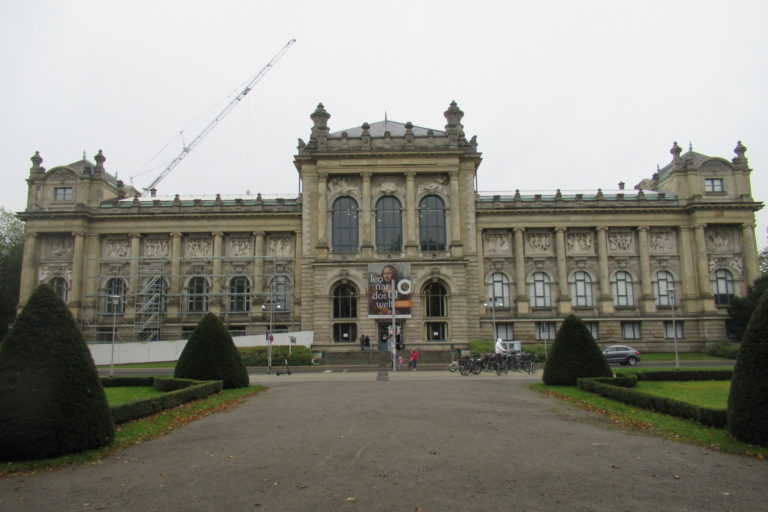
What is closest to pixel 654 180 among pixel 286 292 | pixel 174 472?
pixel 286 292

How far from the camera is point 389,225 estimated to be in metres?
59.7

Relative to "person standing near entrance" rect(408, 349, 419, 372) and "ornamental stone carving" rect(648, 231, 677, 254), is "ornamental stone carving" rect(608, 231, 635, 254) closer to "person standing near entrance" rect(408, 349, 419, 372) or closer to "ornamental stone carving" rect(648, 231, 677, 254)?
"ornamental stone carving" rect(648, 231, 677, 254)

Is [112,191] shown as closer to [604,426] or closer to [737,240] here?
[604,426]

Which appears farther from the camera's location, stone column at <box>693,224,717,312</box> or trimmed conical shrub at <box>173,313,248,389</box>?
stone column at <box>693,224,717,312</box>

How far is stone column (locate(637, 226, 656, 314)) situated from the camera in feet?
199

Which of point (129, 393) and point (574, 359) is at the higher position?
point (574, 359)

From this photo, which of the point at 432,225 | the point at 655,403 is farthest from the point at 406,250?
the point at 655,403

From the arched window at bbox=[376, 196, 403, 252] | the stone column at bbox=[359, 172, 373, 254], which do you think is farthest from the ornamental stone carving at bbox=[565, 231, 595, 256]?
the stone column at bbox=[359, 172, 373, 254]

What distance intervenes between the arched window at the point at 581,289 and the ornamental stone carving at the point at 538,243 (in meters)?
4.06

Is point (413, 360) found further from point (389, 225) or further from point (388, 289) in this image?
point (389, 225)

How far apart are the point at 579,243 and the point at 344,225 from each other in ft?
85.3

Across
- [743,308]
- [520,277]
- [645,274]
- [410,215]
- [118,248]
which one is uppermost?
[410,215]

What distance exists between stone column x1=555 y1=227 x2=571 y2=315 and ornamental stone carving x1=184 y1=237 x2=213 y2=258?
38.4 meters

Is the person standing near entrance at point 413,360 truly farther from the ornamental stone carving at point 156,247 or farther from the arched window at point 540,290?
the ornamental stone carving at point 156,247
